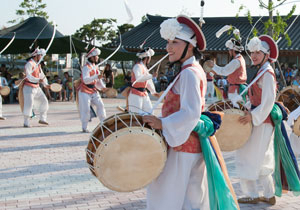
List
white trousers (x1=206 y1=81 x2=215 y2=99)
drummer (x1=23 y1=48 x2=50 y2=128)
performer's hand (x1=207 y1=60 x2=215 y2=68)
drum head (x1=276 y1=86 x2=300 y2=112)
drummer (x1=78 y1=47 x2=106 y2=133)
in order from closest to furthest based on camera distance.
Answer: drum head (x1=276 y1=86 x2=300 y2=112), performer's hand (x1=207 y1=60 x2=215 y2=68), drummer (x1=78 y1=47 x2=106 y2=133), drummer (x1=23 y1=48 x2=50 y2=128), white trousers (x1=206 y1=81 x2=215 y2=99)

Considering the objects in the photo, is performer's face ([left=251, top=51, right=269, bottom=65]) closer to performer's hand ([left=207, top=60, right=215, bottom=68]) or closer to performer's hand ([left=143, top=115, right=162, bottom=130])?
performer's hand ([left=143, top=115, right=162, bottom=130])

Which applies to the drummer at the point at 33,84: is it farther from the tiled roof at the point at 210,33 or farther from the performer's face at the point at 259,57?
the tiled roof at the point at 210,33

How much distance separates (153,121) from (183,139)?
22cm

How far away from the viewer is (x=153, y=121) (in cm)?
266

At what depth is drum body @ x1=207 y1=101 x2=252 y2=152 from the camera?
400 centimetres

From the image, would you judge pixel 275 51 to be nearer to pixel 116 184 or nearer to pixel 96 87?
pixel 116 184

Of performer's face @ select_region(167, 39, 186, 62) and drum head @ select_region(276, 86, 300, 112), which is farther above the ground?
performer's face @ select_region(167, 39, 186, 62)

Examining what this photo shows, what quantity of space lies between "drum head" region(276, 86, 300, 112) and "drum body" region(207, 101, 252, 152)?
4.59 feet

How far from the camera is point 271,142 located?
14.4ft

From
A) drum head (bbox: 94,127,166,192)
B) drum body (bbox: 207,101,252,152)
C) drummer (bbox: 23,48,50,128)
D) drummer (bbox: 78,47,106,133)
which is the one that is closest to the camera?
drum head (bbox: 94,127,166,192)

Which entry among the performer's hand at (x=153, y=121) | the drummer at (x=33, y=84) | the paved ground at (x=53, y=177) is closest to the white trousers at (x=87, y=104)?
the paved ground at (x=53, y=177)

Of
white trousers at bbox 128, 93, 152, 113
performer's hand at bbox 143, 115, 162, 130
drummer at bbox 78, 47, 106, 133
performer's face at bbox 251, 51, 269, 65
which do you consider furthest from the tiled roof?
performer's hand at bbox 143, 115, 162, 130

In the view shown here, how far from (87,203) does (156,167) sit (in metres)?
1.82

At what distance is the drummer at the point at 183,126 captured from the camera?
264 cm
